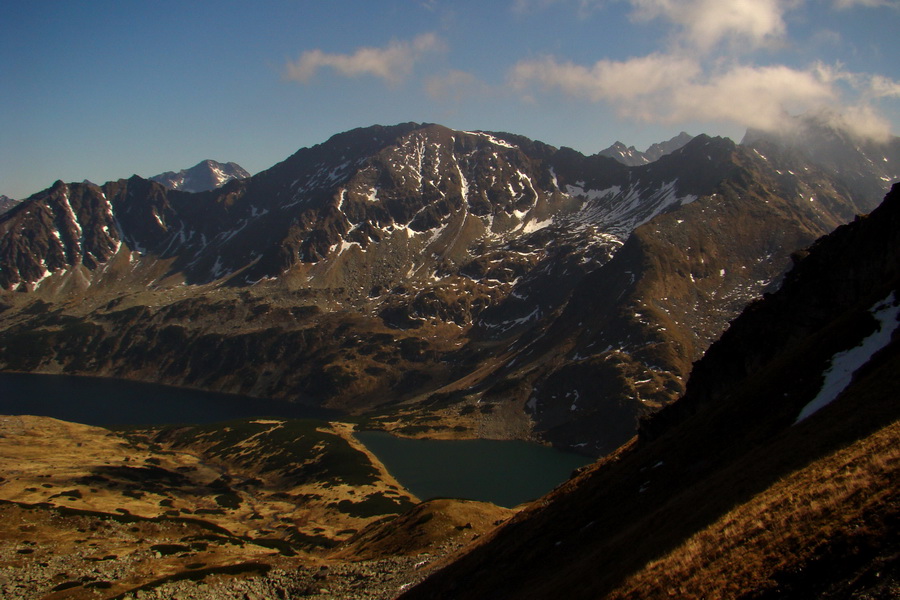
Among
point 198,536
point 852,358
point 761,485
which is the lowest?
point 852,358

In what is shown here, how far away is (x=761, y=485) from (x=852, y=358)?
2022cm

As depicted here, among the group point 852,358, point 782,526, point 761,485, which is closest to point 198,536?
point 761,485

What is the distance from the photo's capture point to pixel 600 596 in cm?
2755

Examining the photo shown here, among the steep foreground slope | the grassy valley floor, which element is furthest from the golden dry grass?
the grassy valley floor

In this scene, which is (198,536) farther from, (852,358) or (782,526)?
(782,526)

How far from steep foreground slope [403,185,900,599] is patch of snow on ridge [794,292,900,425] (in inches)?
6.7

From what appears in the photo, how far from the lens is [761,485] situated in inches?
1142

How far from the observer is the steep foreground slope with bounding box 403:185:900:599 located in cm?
2066

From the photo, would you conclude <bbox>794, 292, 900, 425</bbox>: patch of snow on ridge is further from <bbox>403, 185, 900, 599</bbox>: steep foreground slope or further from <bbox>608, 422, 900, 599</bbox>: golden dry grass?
<bbox>608, 422, 900, 599</bbox>: golden dry grass

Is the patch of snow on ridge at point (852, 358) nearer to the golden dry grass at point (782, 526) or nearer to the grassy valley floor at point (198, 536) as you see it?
the golden dry grass at point (782, 526)

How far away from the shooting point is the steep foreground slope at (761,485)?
2066cm

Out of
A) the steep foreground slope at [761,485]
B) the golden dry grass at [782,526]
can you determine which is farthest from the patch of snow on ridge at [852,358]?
the golden dry grass at [782,526]

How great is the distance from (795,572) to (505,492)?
6771 inches

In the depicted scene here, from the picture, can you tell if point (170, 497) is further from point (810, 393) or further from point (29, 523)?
point (810, 393)
